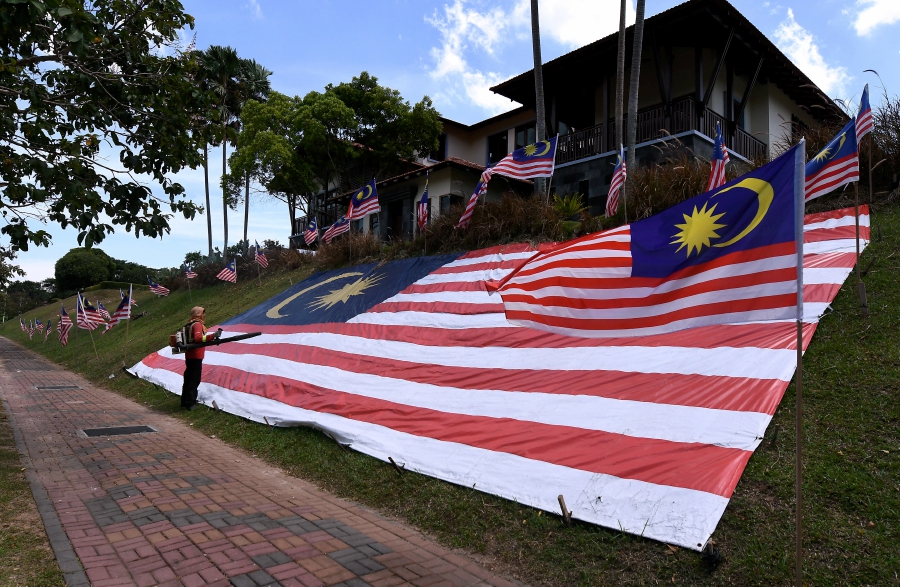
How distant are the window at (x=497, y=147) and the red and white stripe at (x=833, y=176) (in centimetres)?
1966

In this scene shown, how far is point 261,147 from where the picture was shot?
2489cm

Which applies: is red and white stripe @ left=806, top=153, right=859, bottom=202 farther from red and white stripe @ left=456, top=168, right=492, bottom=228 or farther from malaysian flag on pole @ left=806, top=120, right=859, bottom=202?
red and white stripe @ left=456, top=168, right=492, bottom=228

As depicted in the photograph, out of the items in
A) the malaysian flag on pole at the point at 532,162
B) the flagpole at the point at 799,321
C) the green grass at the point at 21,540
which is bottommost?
the green grass at the point at 21,540

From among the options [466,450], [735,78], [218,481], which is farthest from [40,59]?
[735,78]

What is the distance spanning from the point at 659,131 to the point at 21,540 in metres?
15.9

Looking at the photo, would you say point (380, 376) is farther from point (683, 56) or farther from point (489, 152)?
point (489, 152)

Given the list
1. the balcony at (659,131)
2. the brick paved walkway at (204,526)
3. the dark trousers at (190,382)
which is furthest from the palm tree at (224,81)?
the brick paved walkway at (204,526)

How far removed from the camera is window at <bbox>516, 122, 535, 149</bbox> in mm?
23828

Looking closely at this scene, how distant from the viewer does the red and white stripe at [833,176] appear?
6.06 m

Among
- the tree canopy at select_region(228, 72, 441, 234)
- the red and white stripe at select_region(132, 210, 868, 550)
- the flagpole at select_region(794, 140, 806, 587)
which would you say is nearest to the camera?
the flagpole at select_region(794, 140, 806, 587)

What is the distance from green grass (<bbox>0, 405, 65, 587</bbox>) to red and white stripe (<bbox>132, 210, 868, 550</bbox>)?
2919mm

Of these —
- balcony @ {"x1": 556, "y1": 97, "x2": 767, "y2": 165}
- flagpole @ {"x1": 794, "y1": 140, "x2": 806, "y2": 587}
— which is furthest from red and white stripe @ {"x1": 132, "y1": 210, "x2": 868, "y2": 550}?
balcony @ {"x1": 556, "y1": 97, "x2": 767, "y2": 165}

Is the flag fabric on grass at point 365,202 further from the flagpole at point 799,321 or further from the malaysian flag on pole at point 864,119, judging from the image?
the flagpole at point 799,321

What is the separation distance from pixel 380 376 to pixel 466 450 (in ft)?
9.87
